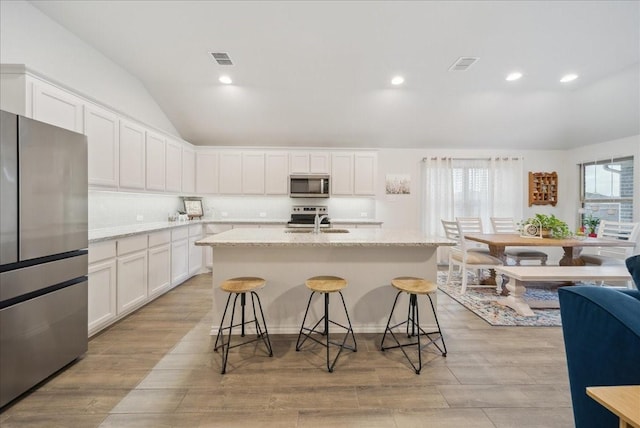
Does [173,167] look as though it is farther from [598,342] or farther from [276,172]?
[598,342]

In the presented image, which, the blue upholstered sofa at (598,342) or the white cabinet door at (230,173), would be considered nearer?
the blue upholstered sofa at (598,342)

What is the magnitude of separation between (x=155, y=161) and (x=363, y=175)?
3.73 meters

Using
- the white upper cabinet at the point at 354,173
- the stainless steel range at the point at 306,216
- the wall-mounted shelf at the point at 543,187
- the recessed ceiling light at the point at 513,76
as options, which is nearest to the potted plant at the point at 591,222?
the wall-mounted shelf at the point at 543,187

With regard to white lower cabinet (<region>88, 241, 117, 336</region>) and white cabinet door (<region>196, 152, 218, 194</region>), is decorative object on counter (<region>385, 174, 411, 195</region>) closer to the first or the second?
white cabinet door (<region>196, 152, 218, 194</region>)

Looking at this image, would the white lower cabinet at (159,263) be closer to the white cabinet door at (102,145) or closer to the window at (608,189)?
the white cabinet door at (102,145)

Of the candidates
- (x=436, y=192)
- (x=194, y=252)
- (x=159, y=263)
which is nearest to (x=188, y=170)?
(x=194, y=252)

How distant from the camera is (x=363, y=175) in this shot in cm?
558

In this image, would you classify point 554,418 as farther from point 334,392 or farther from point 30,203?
point 30,203

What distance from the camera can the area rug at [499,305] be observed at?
3.07 meters

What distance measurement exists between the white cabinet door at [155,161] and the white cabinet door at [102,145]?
0.66 metres

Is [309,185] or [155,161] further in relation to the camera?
[309,185]

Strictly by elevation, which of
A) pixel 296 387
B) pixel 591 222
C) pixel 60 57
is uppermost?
pixel 60 57

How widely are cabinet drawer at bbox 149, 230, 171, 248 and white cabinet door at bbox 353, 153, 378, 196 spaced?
3475 millimetres

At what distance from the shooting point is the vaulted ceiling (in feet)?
8.88
